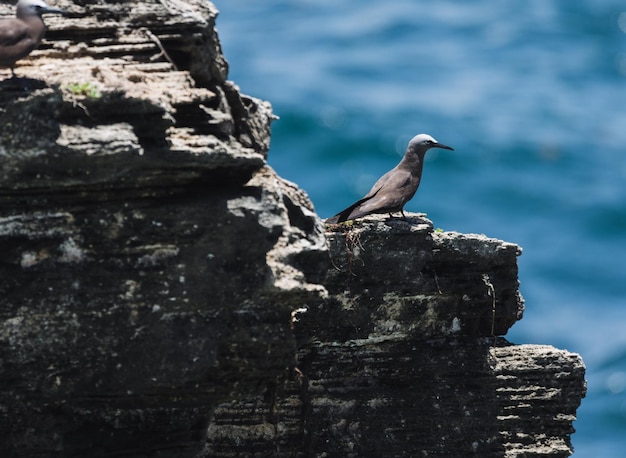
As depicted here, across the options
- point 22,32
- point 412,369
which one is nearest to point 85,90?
point 22,32

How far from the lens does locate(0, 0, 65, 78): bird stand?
1009 cm

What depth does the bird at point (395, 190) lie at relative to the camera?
13719 mm

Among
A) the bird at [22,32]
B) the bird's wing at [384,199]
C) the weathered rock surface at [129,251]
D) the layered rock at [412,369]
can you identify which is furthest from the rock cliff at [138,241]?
the bird's wing at [384,199]

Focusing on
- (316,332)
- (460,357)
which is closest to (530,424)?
(460,357)

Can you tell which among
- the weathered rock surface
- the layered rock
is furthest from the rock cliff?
the layered rock

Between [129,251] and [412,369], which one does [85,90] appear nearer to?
[129,251]

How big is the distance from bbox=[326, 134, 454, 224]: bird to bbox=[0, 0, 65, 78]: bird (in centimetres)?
412

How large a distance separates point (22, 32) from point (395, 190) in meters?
5.53

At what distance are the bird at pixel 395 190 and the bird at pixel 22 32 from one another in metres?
4.12

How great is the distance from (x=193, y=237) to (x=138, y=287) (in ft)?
1.94

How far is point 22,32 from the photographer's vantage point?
33.4 feet

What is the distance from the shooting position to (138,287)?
10172 millimetres

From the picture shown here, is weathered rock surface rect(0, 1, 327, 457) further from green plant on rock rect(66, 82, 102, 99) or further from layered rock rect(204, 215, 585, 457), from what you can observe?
layered rock rect(204, 215, 585, 457)

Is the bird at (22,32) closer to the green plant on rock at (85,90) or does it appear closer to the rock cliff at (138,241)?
the rock cliff at (138,241)
